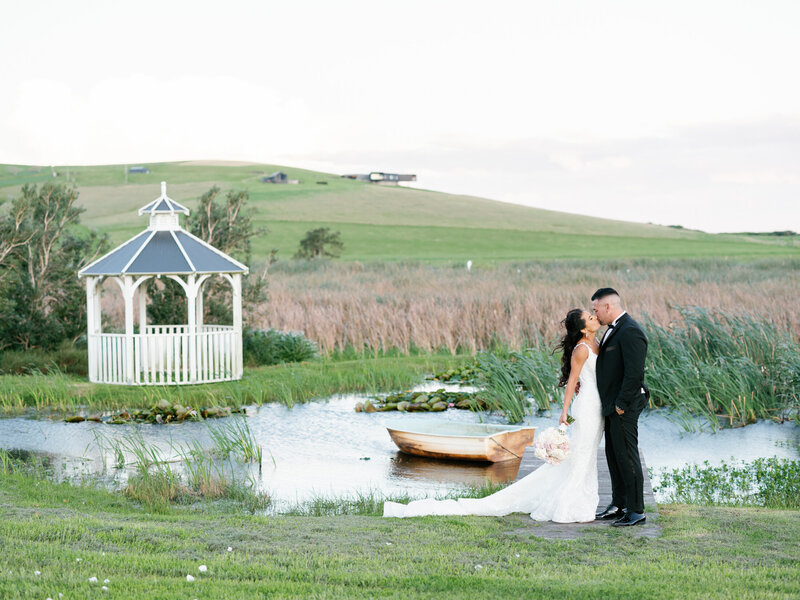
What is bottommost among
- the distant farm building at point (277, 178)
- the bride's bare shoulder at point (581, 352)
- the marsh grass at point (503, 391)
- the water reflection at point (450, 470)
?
the water reflection at point (450, 470)

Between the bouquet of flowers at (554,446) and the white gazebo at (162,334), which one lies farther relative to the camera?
the white gazebo at (162,334)

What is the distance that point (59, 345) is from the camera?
2139 cm

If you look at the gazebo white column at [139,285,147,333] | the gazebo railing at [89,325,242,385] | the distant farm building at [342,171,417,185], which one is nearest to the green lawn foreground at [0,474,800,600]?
the gazebo railing at [89,325,242,385]

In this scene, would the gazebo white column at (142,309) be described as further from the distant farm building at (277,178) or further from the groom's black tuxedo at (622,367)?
the distant farm building at (277,178)

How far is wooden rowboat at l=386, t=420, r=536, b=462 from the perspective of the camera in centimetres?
1260

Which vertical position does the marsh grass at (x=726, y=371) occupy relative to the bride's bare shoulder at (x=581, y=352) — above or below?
below

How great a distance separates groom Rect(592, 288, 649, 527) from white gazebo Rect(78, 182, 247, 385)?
1165 centimetres

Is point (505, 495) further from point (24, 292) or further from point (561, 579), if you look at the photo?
point (24, 292)

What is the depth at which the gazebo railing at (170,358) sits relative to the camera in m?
18.4

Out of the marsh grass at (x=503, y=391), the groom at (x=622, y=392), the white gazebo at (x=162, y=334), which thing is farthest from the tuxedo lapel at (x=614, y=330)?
the white gazebo at (x=162, y=334)

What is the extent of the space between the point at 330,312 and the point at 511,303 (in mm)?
4879

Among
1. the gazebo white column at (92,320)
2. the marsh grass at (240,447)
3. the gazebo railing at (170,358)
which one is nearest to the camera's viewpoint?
the marsh grass at (240,447)

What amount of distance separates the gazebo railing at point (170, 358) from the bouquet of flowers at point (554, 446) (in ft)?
37.2

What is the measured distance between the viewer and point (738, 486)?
1094 cm
